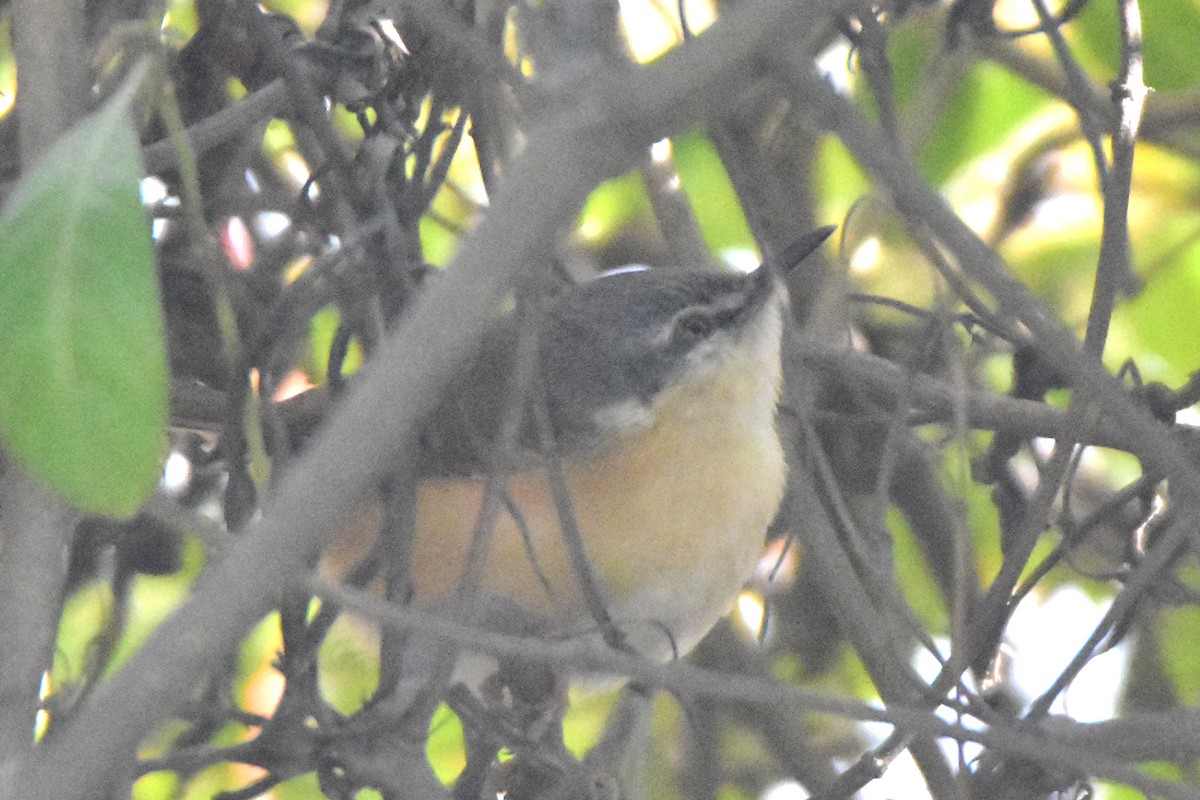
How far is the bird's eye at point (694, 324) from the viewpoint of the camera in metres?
3.85

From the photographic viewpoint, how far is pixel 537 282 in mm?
2295

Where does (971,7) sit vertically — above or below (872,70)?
above

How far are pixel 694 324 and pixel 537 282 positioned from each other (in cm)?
160

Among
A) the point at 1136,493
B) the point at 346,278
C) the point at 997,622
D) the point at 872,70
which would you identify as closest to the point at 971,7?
the point at 872,70

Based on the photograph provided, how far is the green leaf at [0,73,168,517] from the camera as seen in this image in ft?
5.59

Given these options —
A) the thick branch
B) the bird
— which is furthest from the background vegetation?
the bird

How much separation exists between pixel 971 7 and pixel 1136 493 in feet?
3.26

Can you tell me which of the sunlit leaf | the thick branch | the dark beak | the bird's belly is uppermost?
the sunlit leaf

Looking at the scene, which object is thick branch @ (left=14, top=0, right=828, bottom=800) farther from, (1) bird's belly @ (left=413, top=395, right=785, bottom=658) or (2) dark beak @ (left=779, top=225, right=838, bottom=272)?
(2) dark beak @ (left=779, top=225, right=838, bottom=272)

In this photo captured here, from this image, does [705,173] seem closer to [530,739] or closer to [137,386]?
[530,739]

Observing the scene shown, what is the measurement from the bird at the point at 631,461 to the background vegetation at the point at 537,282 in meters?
0.18

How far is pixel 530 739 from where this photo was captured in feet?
8.84

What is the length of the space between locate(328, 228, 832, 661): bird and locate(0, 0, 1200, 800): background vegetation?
0.18m

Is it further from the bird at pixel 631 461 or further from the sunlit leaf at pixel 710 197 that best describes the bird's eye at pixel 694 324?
the sunlit leaf at pixel 710 197
